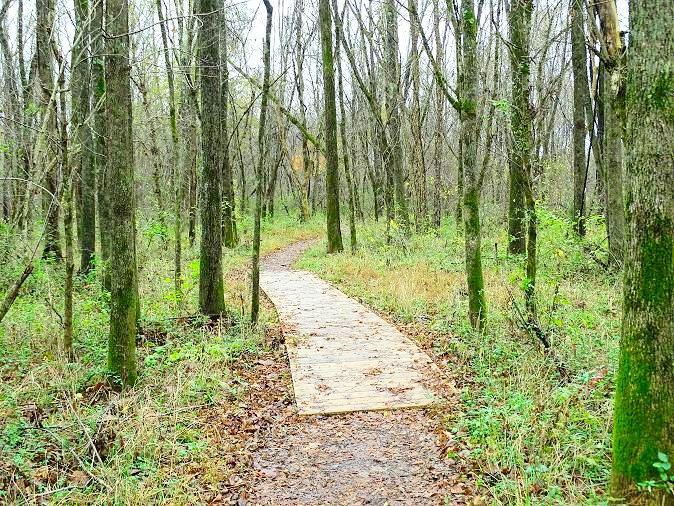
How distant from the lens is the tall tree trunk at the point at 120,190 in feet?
17.2

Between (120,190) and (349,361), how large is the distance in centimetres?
354

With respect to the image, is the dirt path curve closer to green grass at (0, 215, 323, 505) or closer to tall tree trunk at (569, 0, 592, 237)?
green grass at (0, 215, 323, 505)

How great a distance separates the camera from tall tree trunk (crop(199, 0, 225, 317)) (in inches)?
327

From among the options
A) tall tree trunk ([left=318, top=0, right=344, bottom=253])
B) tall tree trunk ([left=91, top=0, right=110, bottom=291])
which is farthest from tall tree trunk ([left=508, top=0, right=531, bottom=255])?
tall tree trunk ([left=318, top=0, right=344, bottom=253])

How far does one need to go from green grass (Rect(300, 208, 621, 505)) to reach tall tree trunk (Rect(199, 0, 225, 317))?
3.20 m

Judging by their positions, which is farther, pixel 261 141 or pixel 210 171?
pixel 210 171

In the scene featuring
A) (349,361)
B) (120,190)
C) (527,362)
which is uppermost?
(120,190)

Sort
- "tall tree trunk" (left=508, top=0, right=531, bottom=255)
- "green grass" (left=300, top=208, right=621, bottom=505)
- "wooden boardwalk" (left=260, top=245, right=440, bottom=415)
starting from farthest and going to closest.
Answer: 1. "tall tree trunk" (left=508, top=0, right=531, bottom=255)
2. "wooden boardwalk" (left=260, top=245, right=440, bottom=415)
3. "green grass" (left=300, top=208, right=621, bottom=505)

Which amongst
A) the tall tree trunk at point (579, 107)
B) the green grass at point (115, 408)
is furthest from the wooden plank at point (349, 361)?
the tall tree trunk at point (579, 107)

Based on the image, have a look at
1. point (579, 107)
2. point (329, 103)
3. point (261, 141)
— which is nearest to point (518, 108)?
point (261, 141)

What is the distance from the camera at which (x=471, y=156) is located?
6.90m

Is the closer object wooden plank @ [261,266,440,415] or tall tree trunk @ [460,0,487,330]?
wooden plank @ [261,266,440,415]

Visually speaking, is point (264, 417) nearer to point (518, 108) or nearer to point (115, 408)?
point (115, 408)

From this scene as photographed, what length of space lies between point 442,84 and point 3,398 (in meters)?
6.37
